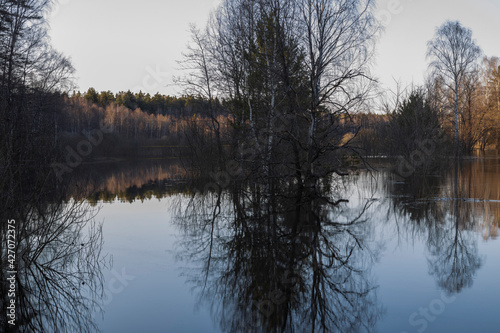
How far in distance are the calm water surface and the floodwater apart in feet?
0.07

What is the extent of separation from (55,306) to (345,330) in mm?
3598

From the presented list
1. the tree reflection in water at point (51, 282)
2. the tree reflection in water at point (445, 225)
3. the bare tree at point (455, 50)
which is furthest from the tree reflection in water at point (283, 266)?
the bare tree at point (455, 50)

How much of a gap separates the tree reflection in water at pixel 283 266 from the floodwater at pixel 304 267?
0.8 inches

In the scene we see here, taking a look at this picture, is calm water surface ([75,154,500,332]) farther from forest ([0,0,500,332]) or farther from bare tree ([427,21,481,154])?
bare tree ([427,21,481,154])

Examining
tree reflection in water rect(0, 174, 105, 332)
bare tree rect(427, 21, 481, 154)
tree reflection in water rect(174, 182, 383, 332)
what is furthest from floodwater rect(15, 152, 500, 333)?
bare tree rect(427, 21, 481, 154)

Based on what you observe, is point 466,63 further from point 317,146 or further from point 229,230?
point 229,230

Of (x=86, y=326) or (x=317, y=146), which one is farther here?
(x=317, y=146)

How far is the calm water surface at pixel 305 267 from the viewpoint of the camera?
475cm

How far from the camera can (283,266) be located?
645 cm

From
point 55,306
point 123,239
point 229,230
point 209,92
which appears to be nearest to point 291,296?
point 55,306

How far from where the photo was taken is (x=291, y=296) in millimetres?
5258

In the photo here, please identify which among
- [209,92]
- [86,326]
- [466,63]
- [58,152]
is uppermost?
[466,63]

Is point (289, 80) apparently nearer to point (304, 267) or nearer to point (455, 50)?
point (304, 267)

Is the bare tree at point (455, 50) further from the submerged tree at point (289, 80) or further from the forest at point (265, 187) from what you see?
the submerged tree at point (289, 80)
